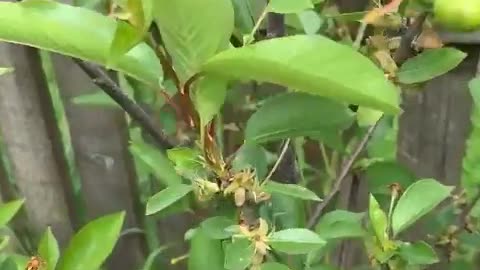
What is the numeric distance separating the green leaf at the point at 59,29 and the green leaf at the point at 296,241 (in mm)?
183

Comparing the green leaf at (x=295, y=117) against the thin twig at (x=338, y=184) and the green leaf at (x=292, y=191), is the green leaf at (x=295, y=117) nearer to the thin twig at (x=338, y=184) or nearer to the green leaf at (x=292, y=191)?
the green leaf at (x=292, y=191)

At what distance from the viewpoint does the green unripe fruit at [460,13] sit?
59 cm

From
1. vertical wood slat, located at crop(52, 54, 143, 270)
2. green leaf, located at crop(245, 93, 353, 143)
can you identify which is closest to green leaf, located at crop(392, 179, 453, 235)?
green leaf, located at crop(245, 93, 353, 143)

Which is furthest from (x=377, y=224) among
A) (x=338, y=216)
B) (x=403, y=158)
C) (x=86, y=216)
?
(x=86, y=216)

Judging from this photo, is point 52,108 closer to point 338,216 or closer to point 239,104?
point 239,104

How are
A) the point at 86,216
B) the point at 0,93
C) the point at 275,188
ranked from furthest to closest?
the point at 86,216, the point at 0,93, the point at 275,188

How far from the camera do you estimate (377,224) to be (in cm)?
77

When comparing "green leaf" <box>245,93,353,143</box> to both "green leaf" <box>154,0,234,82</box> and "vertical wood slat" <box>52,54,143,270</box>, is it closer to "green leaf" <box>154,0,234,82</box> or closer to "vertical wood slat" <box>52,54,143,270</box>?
"green leaf" <box>154,0,234,82</box>

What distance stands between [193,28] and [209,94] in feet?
0.21

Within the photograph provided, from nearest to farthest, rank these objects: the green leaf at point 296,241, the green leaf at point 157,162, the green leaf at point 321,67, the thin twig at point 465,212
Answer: the green leaf at point 321,67 < the green leaf at point 296,241 < the green leaf at point 157,162 < the thin twig at point 465,212

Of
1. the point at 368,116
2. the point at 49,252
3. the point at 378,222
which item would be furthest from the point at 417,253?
the point at 49,252

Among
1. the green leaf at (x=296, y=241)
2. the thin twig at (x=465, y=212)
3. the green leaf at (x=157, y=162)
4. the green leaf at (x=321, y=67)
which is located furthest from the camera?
the thin twig at (x=465, y=212)

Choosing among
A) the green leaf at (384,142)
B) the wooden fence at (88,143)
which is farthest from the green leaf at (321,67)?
the wooden fence at (88,143)

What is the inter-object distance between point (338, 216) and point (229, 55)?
0.34 meters
